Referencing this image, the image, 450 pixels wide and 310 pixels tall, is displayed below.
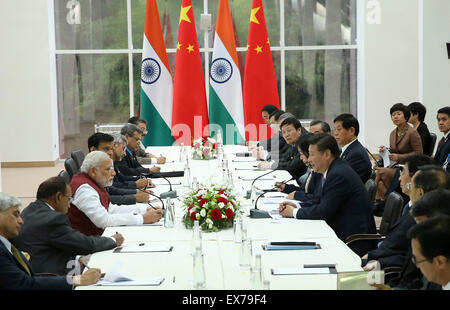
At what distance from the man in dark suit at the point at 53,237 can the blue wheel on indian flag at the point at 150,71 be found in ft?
22.4

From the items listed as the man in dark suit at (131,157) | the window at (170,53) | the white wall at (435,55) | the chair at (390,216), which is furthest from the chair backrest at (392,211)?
the window at (170,53)

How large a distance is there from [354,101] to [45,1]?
18.7 ft

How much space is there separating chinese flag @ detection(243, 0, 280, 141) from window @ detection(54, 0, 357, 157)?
4.92 feet

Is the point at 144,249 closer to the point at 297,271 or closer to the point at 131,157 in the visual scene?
the point at 297,271

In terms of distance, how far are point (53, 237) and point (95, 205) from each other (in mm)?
796

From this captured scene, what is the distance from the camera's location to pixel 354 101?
41.0 feet

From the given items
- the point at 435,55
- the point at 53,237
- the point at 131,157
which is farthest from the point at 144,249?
the point at 435,55

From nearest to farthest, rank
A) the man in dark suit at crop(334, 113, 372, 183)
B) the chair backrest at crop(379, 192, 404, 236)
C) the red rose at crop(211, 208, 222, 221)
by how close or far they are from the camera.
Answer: the red rose at crop(211, 208, 222, 221), the chair backrest at crop(379, 192, 404, 236), the man in dark suit at crop(334, 113, 372, 183)

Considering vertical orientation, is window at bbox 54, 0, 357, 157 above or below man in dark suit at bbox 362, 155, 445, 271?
above

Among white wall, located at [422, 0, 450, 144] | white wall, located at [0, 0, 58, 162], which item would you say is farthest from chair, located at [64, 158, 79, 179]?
white wall, located at [422, 0, 450, 144]

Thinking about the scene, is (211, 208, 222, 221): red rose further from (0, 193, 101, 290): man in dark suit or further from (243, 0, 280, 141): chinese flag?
(243, 0, 280, 141): chinese flag

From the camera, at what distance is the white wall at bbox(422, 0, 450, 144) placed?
394 inches
